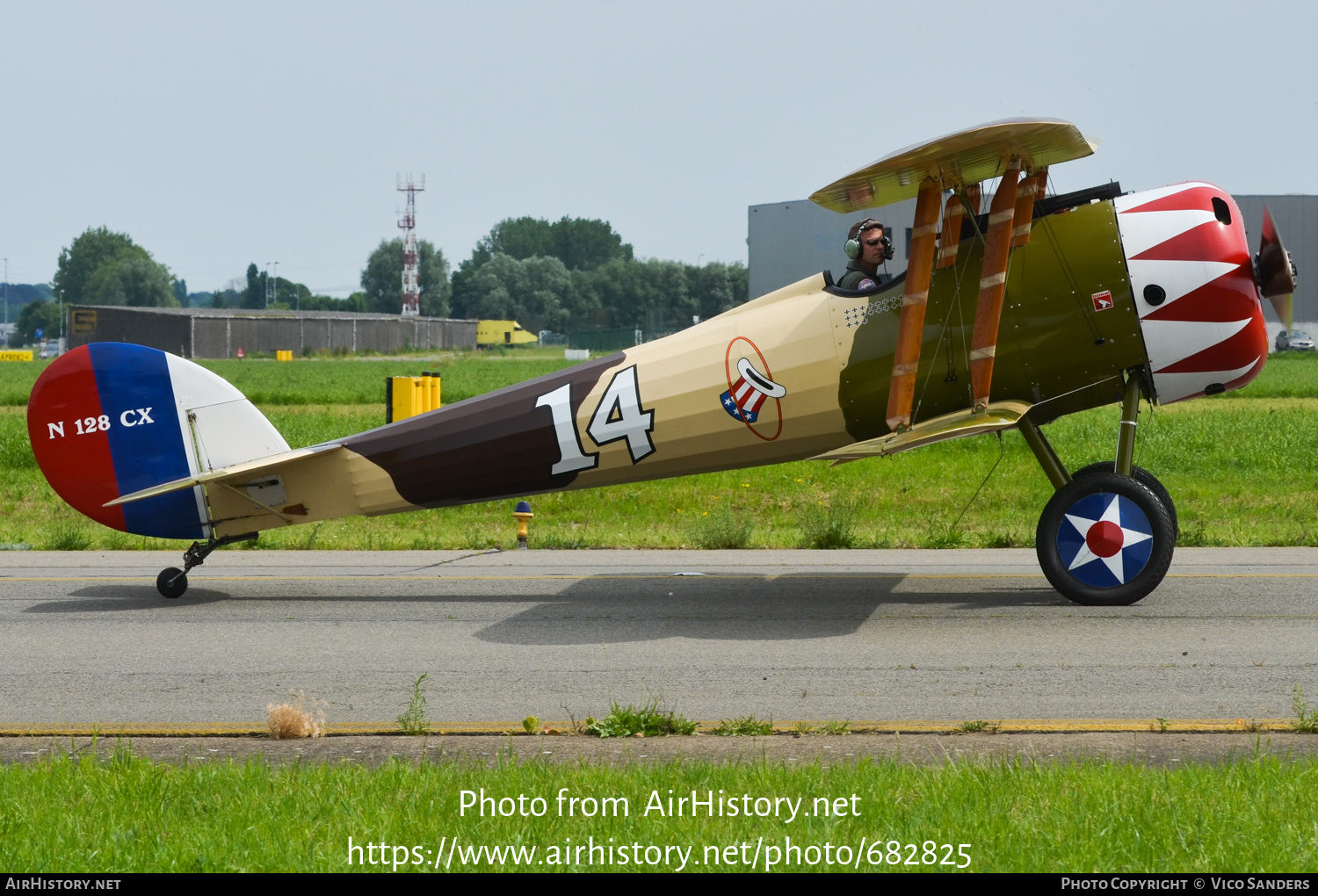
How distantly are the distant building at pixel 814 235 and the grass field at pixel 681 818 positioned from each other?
54.2 m

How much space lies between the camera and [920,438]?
30.3 feet

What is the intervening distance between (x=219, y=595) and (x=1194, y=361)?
8.14 meters

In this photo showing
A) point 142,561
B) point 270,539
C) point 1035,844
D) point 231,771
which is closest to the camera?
point 1035,844

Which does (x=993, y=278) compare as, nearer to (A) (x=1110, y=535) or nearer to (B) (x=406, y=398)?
(A) (x=1110, y=535)

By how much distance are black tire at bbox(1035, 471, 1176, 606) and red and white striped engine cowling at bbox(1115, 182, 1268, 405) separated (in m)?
1.01

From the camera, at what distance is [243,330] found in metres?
117

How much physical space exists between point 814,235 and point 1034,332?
181 feet

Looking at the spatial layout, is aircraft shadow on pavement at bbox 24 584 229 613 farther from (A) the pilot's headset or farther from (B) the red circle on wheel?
(B) the red circle on wheel

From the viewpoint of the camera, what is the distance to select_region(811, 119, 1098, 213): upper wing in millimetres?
8438

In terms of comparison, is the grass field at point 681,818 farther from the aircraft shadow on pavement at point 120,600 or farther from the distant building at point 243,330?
the distant building at point 243,330

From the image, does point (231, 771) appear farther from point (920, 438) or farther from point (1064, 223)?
point (1064, 223)

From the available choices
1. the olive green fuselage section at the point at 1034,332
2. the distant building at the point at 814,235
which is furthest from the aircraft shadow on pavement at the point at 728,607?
the distant building at the point at 814,235

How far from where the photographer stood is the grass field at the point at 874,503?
1443 centimetres
